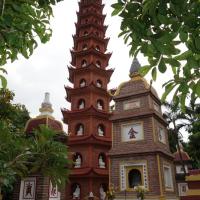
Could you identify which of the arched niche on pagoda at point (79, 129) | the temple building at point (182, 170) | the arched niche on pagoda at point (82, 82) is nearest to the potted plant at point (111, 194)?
the arched niche on pagoda at point (79, 129)

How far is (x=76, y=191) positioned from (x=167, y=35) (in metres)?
22.3

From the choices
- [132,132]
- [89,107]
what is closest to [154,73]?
[132,132]

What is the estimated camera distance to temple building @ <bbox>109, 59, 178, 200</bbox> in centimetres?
1770

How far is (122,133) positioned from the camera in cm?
1983

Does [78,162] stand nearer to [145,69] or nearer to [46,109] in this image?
[46,109]

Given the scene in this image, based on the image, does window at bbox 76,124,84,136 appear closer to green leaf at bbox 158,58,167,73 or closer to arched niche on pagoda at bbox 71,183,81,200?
arched niche on pagoda at bbox 71,183,81,200

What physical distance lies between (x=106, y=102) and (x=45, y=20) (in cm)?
2315

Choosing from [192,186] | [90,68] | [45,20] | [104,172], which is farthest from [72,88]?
[45,20]

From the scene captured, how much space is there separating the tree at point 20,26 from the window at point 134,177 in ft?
50.8

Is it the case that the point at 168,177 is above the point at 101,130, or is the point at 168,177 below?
below

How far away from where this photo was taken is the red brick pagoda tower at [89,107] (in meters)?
22.9

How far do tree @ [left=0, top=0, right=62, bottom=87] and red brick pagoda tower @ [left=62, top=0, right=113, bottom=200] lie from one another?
17753 millimetres

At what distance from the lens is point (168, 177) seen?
761 inches

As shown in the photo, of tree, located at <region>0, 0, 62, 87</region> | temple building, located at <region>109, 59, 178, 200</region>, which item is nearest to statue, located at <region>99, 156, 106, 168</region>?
temple building, located at <region>109, 59, 178, 200</region>
